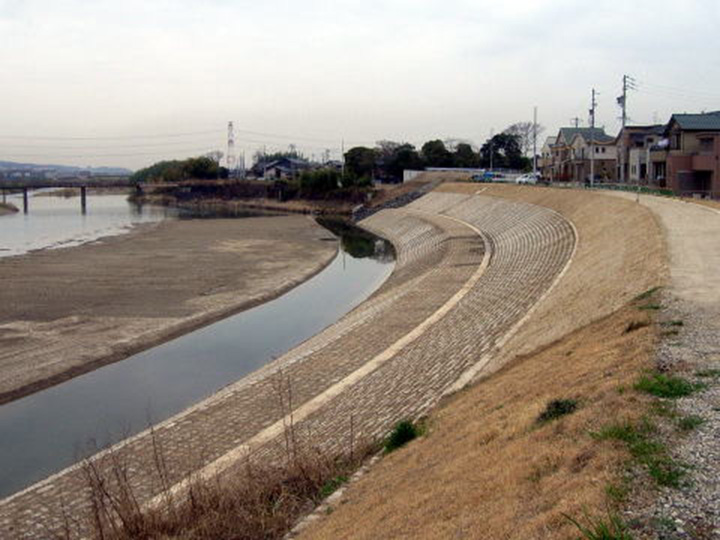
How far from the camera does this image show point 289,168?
163625mm

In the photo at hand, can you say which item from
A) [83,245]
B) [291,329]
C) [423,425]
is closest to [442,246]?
[291,329]

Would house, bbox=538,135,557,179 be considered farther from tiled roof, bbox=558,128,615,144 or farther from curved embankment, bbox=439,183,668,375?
curved embankment, bbox=439,183,668,375

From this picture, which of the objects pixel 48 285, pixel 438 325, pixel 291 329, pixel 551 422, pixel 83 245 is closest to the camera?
pixel 551 422

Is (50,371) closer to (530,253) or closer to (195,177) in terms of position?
(530,253)

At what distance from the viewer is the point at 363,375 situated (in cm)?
2000

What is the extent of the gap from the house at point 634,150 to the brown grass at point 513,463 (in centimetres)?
5508

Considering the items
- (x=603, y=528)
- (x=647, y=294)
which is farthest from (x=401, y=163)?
(x=603, y=528)

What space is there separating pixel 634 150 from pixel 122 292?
50820 mm

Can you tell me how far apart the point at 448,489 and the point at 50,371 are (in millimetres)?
16457

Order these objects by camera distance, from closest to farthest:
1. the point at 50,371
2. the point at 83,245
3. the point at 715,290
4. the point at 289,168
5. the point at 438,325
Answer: the point at 715,290 < the point at 50,371 < the point at 438,325 < the point at 83,245 < the point at 289,168

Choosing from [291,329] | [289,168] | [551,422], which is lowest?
[291,329]

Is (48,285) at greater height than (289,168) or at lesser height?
lesser

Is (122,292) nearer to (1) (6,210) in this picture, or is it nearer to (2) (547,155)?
(2) (547,155)

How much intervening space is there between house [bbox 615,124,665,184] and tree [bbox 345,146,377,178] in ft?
170
